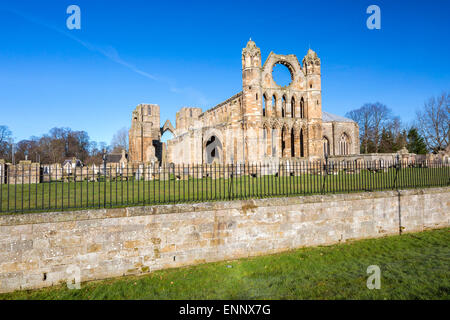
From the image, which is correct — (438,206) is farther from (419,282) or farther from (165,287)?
(165,287)

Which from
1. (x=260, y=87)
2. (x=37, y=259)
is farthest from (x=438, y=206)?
(x=260, y=87)

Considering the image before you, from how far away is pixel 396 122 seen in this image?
180ft

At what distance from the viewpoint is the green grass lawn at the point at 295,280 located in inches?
198

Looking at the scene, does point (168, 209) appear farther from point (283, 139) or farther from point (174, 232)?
point (283, 139)

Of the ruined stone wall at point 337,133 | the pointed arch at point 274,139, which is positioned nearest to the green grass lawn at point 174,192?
the pointed arch at point 274,139

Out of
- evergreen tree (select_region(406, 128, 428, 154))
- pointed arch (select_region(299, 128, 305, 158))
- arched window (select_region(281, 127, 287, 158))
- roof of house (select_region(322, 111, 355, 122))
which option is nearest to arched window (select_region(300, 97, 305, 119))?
pointed arch (select_region(299, 128, 305, 158))

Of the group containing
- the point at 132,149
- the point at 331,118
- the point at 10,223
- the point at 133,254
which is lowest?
the point at 133,254

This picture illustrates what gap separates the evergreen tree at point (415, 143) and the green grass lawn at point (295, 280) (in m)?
46.0

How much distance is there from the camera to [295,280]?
5633mm

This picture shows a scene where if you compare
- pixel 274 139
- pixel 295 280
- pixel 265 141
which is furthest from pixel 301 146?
pixel 295 280

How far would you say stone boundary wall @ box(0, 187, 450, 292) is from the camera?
5.31 metres

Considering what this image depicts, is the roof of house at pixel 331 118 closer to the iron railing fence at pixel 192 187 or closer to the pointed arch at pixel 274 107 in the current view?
the pointed arch at pixel 274 107

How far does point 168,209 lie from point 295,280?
9.91 feet
